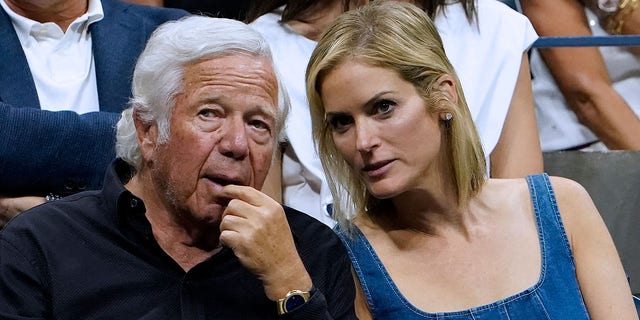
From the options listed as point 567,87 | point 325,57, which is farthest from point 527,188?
point 567,87

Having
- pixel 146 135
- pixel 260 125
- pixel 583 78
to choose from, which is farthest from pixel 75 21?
pixel 583 78

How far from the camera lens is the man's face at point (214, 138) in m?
2.02

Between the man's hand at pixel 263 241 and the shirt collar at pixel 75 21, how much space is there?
960 millimetres

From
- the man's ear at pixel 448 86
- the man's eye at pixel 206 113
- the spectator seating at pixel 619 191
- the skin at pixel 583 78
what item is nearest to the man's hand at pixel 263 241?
the man's eye at pixel 206 113

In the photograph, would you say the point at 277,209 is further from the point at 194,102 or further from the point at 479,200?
the point at 479,200

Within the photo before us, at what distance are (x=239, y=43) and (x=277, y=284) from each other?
0.48 m

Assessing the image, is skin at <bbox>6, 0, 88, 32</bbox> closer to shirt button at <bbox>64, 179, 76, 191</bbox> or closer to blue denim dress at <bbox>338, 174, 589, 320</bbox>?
shirt button at <bbox>64, 179, 76, 191</bbox>

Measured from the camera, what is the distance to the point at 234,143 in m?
2.02

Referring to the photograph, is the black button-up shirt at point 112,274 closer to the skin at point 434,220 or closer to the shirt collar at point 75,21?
the skin at point 434,220

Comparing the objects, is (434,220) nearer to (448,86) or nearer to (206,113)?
(448,86)

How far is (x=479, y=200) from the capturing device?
242 cm

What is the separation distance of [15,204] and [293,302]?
74 cm

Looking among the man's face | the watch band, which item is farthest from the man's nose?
the watch band

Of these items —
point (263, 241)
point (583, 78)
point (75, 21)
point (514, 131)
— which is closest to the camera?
point (263, 241)
